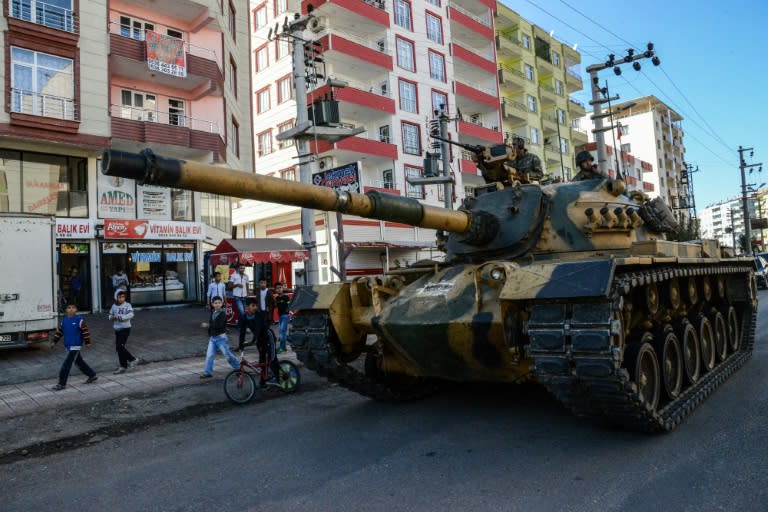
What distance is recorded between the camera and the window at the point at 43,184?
1727cm

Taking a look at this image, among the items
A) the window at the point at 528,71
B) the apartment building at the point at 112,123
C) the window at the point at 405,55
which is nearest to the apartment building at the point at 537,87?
the window at the point at 528,71

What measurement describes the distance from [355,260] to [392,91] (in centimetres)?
879

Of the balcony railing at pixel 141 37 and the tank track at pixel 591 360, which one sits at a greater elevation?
the balcony railing at pixel 141 37

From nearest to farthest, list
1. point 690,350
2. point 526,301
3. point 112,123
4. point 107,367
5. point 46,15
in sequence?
point 526,301 < point 690,350 < point 107,367 < point 46,15 < point 112,123

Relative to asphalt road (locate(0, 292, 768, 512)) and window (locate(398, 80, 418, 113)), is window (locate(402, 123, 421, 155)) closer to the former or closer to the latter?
window (locate(398, 80, 418, 113))

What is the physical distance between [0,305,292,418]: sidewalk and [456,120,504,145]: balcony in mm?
20118

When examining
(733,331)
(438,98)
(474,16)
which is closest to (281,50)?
(438,98)

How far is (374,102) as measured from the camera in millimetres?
27125

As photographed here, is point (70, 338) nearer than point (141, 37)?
Yes

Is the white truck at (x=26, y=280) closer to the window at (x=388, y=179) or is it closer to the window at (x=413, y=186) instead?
the window at (x=388, y=179)

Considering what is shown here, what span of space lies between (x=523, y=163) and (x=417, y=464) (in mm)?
4703

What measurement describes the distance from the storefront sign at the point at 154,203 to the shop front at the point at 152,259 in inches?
13.2

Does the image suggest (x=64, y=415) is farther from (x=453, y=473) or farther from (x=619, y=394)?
(x=619, y=394)

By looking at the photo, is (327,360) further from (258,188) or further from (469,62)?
(469,62)
